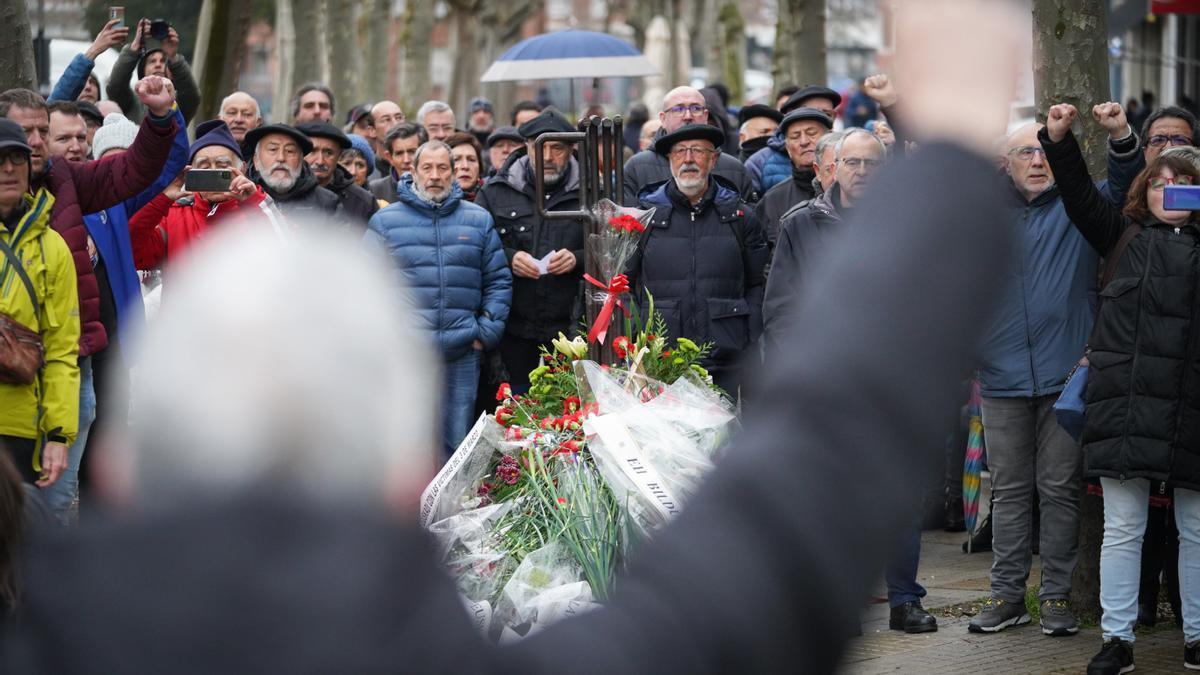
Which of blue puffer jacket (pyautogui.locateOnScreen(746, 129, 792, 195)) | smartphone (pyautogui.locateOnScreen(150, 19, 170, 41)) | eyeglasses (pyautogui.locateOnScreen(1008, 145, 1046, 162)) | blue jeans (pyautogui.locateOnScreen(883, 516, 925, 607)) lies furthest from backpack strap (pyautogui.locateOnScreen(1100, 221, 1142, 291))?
smartphone (pyautogui.locateOnScreen(150, 19, 170, 41))

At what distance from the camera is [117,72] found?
10.8m

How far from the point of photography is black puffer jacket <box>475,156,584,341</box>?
959cm

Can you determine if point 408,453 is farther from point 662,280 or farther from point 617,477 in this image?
point 662,280

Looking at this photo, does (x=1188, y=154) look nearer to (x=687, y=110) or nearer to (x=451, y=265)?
(x=451, y=265)

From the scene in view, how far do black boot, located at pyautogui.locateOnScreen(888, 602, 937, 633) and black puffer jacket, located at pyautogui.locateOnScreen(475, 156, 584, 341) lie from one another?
9.65 feet

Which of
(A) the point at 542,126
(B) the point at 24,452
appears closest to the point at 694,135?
(A) the point at 542,126

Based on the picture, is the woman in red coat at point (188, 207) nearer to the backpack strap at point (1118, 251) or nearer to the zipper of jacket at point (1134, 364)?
the backpack strap at point (1118, 251)

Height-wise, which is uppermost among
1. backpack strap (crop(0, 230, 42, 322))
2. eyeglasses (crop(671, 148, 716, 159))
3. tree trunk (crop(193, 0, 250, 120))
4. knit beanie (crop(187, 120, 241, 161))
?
tree trunk (crop(193, 0, 250, 120))

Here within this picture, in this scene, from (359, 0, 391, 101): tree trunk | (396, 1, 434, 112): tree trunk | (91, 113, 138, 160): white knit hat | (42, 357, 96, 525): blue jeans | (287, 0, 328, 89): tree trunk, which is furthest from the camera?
(396, 1, 434, 112): tree trunk

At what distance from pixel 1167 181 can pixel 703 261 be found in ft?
8.87

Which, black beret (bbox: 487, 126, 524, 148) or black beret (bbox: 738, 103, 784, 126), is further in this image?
black beret (bbox: 738, 103, 784, 126)

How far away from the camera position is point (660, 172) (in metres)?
10.2

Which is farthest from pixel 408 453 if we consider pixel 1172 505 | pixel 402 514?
pixel 1172 505

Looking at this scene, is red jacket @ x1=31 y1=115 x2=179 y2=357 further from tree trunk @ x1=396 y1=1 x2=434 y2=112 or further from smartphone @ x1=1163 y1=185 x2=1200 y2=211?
tree trunk @ x1=396 y1=1 x2=434 y2=112
